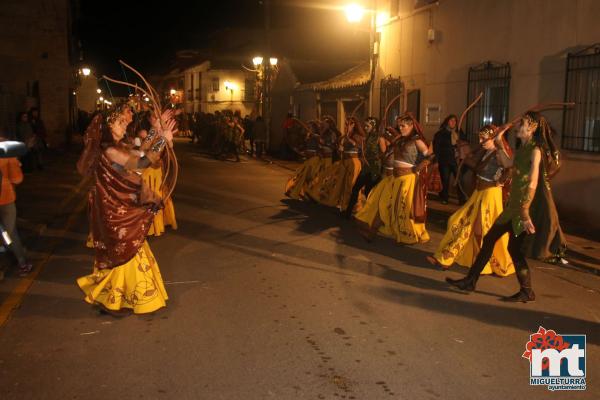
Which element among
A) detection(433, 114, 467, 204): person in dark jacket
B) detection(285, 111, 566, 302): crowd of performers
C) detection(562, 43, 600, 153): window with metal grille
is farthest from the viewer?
detection(433, 114, 467, 204): person in dark jacket

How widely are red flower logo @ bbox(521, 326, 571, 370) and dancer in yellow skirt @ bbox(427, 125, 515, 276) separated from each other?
1.83 m

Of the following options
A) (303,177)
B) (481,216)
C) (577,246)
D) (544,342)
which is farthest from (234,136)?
(544,342)

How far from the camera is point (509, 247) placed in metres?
6.15

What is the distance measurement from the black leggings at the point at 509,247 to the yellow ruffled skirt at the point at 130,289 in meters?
3.06

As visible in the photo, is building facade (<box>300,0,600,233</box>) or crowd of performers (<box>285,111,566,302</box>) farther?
building facade (<box>300,0,600,233</box>)

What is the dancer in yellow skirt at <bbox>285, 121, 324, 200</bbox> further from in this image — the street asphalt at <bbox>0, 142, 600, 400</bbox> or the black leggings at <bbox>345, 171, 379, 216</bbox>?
the street asphalt at <bbox>0, 142, 600, 400</bbox>

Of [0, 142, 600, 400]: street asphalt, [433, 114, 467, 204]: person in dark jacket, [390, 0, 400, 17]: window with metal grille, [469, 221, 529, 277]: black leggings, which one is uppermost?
[390, 0, 400, 17]: window with metal grille

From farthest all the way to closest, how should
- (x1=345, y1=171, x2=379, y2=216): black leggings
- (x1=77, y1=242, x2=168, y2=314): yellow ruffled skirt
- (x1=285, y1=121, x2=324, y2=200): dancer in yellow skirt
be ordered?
(x1=285, y1=121, x2=324, y2=200): dancer in yellow skirt < (x1=345, y1=171, x2=379, y2=216): black leggings < (x1=77, y1=242, x2=168, y2=314): yellow ruffled skirt

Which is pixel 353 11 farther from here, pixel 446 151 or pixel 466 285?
pixel 466 285

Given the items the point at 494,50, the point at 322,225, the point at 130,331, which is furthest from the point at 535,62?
the point at 130,331

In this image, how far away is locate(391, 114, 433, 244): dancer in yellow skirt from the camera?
8320 mm

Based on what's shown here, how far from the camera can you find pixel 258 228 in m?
10.0

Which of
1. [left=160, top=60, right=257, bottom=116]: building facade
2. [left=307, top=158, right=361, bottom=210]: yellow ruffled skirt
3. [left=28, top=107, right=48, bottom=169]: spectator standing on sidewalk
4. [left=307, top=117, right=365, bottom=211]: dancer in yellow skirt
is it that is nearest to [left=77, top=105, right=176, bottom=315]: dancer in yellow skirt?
[left=307, top=117, right=365, bottom=211]: dancer in yellow skirt

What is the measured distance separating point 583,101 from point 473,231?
531 centimetres
